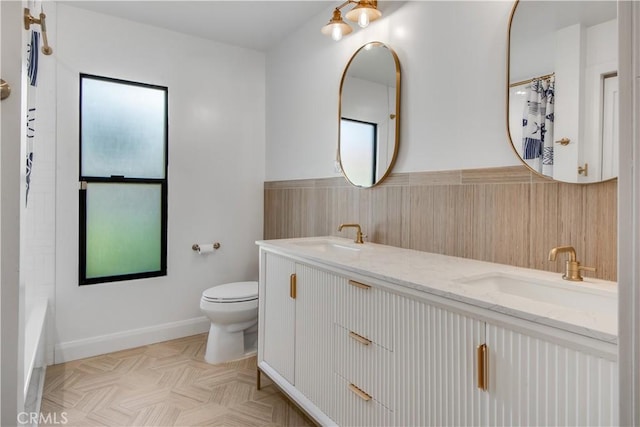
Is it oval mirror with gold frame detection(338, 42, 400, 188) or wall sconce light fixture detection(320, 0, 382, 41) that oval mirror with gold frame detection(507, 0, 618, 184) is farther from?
wall sconce light fixture detection(320, 0, 382, 41)

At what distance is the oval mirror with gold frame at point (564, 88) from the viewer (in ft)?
4.00

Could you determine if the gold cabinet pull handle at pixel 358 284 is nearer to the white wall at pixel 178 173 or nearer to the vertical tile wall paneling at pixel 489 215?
the vertical tile wall paneling at pixel 489 215

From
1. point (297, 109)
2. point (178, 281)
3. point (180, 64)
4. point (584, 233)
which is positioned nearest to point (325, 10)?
point (297, 109)

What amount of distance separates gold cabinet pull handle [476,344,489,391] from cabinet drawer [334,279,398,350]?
34cm

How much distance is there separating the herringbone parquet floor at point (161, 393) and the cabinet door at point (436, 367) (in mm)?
892

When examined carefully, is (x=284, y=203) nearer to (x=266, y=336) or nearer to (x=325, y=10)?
(x=266, y=336)

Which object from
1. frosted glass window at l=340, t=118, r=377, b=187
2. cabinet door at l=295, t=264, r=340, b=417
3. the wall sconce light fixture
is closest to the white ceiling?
the wall sconce light fixture

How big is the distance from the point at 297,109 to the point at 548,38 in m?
1.92

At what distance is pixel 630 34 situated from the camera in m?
0.52

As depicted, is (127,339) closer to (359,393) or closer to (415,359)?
(359,393)

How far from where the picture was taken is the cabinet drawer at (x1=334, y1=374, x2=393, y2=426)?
4.39 feet

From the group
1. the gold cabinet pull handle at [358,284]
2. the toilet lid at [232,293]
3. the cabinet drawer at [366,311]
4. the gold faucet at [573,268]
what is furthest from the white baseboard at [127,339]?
the gold faucet at [573,268]

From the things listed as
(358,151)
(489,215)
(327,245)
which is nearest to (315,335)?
(327,245)

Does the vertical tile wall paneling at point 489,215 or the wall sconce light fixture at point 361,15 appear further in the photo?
the wall sconce light fixture at point 361,15
